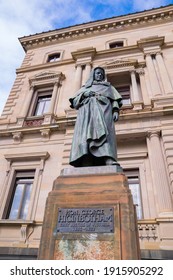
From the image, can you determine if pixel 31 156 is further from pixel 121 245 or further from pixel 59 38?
pixel 59 38

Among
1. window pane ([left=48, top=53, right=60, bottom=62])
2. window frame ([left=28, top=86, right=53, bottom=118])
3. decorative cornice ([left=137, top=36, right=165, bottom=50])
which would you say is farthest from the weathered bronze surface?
window pane ([left=48, top=53, right=60, bottom=62])

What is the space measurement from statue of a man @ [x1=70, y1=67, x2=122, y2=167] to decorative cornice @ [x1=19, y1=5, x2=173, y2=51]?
45.6ft

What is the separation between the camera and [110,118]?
454cm

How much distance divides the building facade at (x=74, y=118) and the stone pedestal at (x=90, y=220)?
162 inches

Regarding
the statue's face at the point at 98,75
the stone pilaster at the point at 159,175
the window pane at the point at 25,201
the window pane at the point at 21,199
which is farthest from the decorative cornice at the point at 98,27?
the statue's face at the point at 98,75

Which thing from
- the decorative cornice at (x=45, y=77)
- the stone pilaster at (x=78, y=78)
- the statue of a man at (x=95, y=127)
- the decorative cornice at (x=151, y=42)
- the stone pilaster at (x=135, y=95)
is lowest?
the statue of a man at (x=95, y=127)

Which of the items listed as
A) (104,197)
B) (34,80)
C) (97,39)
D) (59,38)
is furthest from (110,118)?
(59,38)

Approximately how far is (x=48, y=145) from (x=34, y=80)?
5963 millimetres

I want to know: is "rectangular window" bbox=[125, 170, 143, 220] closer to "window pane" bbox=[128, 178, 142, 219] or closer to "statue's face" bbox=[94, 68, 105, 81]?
"window pane" bbox=[128, 178, 142, 219]

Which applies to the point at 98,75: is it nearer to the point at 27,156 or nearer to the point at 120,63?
the point at 27,156

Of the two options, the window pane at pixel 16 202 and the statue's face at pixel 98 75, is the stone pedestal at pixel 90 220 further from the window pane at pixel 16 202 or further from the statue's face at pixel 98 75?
the window pane at pixel 16 202

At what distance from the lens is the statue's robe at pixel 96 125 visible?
400 centimetres

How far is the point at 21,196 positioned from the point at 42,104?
6.12 meters

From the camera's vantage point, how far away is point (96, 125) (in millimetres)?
4230
